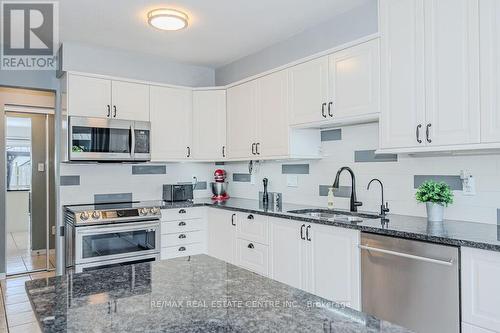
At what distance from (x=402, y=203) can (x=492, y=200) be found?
0.60 metres

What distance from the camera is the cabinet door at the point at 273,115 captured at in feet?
11.0

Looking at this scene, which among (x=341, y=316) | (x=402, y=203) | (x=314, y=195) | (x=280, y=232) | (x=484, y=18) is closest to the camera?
(x=341, y=316)

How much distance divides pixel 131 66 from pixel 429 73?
3.13 meters

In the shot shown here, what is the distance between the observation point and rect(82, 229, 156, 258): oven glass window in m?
3.26

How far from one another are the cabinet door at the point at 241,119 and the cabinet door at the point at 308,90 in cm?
59

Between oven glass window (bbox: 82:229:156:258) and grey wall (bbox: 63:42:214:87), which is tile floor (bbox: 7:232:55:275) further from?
grey wall (bbox: 63:42:214:87)

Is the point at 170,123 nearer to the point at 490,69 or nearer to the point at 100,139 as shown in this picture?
the point at 100,139

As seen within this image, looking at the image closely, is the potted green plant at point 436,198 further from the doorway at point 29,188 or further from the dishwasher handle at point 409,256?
the doorway at point 29,188

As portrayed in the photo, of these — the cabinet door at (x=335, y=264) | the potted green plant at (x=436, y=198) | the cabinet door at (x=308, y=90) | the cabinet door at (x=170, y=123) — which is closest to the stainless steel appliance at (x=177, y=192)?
the cabinet door at (x=170, y=123)

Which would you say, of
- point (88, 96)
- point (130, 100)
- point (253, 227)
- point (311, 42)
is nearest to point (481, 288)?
point (253, 227)

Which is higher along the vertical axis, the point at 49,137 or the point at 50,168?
the point at 49,137

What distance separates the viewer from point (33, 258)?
488cm

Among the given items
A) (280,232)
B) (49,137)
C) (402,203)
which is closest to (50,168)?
(49,137)

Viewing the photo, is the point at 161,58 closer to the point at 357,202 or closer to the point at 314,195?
the point at 314,195
